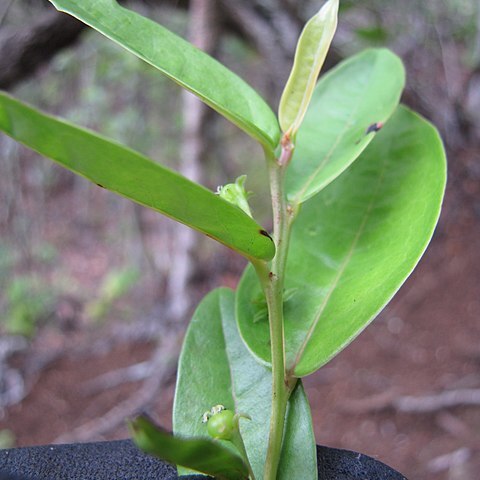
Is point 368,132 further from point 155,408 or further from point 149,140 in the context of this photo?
point 149,140

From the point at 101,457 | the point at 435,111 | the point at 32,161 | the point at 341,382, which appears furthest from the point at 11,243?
the point at 101,457

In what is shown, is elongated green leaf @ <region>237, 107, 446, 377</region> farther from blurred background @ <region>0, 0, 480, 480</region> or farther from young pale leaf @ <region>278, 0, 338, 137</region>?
blurred background @ <region>0, 0, 480, 480</region>

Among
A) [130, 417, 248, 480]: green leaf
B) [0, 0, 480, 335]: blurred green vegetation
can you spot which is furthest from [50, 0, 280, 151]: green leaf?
[0, 0, 480, 335]: blurred green vegetation

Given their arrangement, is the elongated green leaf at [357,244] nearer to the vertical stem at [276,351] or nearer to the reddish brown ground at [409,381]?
the vertical stem at [276,351]

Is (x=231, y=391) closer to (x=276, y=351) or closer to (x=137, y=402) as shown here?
(x=276, y=351)

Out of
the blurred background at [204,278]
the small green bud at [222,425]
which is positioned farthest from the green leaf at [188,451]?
the blurred background at [204,278]
